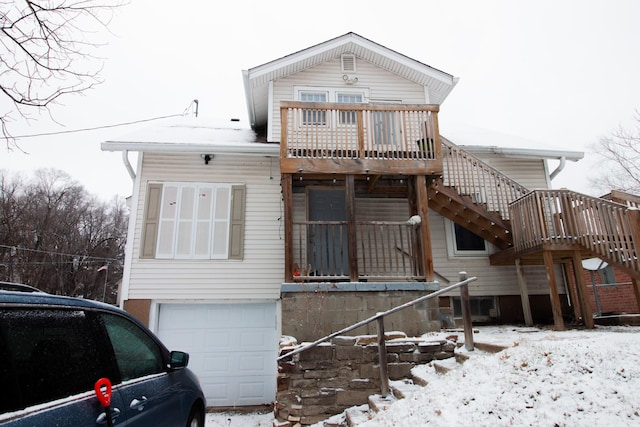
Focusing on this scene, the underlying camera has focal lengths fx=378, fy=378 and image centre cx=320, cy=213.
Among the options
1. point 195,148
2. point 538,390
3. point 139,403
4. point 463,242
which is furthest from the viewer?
point 463,242

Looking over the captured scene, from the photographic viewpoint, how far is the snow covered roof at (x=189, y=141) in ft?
28.1

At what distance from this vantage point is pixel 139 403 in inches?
94.5

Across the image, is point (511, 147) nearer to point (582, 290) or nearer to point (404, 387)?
point (582, 290)

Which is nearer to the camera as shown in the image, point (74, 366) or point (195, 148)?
point (74, 366)

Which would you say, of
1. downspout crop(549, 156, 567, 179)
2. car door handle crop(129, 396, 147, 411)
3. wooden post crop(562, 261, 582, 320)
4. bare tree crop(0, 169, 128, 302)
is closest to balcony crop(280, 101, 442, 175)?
wooden post crop(562, 261, 582, 320)

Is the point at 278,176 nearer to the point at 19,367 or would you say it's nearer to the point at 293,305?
the point at 293,305

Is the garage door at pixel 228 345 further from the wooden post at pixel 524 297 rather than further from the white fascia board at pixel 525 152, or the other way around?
the white fascia board at pixel 525 152

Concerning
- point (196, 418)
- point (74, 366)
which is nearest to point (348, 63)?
point (196, 418)

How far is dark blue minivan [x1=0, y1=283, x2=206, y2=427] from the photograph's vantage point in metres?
1.61

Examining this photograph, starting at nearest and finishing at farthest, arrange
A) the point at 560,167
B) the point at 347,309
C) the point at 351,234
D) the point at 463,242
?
the point at 347,309
the point at 351,234
the point at 463,242
the point at 560,167

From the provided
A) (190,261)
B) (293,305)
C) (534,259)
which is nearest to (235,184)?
(190,261)

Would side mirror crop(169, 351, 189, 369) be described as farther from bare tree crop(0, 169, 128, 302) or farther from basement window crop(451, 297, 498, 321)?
bare tree crop(0, 169, 128, 302)

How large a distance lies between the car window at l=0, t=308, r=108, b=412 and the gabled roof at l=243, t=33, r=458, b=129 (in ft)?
28.5

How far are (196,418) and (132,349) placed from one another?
1.20 metres
